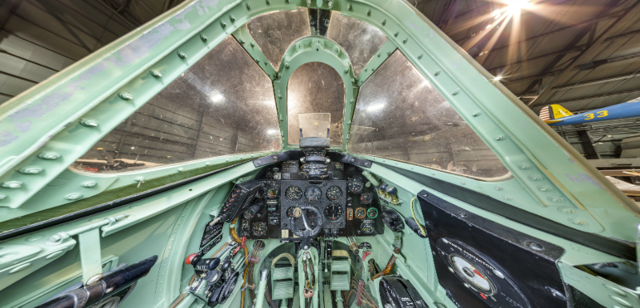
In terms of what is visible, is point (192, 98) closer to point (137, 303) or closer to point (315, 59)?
point (315, 59)

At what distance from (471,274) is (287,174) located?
6.68ft

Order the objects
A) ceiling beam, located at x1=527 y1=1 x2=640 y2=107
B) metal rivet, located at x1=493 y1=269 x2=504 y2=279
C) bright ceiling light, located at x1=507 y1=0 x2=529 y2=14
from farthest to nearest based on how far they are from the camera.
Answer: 1. ceiling beam, located at x1=527 y1=1 x2=640 y2=107
2. bright ceiling light, located at x1=507 y1=0 x2=529 y2=14
3. metal rivet, located at x1=493 y1=269 x2=504 y2=279

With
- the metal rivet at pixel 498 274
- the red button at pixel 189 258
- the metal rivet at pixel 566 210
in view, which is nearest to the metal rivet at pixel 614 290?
the metal rivet at pixel 566 210

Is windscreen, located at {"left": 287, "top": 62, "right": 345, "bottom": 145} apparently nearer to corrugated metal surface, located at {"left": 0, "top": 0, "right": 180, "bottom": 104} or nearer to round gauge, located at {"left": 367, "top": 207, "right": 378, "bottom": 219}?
round gauge, located at {"left": 367, "top": 207, "right": 378, "bottom": 219}

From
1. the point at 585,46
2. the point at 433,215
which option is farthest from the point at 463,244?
the point at 585,46

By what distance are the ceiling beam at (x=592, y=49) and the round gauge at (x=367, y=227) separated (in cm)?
821

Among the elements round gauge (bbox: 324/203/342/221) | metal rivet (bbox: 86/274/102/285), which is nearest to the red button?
metal rivet (bbox: 86/274/102/285)

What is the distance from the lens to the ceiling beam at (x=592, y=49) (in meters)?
4.30

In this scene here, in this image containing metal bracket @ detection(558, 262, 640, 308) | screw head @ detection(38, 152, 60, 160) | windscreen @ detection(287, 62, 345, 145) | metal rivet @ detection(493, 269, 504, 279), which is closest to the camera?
metal bracket @ detection(558, 262, 640, 308)

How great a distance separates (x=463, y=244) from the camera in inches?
44.0

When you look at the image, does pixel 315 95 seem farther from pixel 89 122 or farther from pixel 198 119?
pixel 89 122

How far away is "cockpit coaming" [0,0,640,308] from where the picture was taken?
0.70 meters

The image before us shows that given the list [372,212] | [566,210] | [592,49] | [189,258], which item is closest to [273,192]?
[189,258]

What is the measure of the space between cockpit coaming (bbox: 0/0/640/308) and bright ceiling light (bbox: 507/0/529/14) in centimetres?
517
